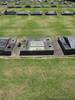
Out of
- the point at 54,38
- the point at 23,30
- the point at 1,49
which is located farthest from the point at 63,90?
the point at 23,30

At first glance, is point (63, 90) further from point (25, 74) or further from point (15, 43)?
point (15, 43)

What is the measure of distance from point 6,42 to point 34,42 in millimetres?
5910

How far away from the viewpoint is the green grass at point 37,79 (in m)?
27.7

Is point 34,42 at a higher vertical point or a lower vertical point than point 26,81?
lower

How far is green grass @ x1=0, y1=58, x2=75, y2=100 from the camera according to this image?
27695 millimetres

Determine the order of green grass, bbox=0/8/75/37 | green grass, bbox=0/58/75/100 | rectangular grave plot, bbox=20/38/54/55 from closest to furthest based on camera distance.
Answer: green grass, bbox=0/58/75/100, rectangular grave plot, bbox=20/38/54/55, green grass, bbox=0/8/75/37

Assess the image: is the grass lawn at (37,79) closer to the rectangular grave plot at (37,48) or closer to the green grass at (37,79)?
the green grass at (37,79)

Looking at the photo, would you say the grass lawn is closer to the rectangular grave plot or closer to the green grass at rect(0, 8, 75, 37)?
the rectangular grave plot

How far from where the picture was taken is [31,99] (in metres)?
26.7

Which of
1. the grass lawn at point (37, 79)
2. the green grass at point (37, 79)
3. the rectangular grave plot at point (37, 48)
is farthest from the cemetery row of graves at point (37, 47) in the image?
the green grass at point (37, 79)

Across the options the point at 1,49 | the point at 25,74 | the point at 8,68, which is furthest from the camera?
the point at 1,49

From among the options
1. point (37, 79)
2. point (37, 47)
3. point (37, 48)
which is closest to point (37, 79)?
point (37, 79)

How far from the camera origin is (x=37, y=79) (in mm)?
31766

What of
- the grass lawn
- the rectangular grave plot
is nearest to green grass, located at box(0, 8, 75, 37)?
the rectangular grave plot
